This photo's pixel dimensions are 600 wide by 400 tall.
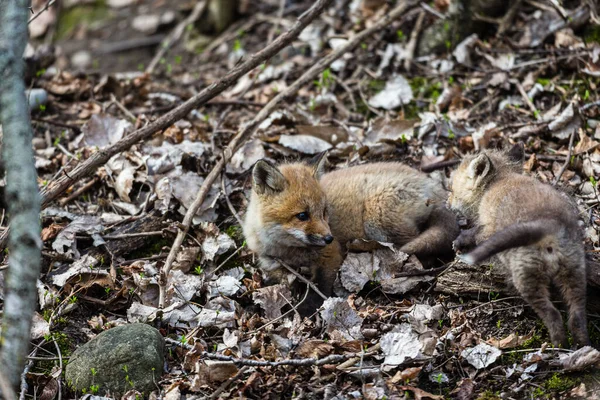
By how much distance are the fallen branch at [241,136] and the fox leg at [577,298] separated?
329 cm

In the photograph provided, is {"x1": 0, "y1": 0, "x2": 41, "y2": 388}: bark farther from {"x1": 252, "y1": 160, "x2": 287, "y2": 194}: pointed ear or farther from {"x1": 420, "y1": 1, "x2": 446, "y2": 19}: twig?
{"x1": 420, "y1": 1, "x2": 446, "y2": 19}: twig

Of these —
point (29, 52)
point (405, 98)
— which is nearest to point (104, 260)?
point (405, 98)

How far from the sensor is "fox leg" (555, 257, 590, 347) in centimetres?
431

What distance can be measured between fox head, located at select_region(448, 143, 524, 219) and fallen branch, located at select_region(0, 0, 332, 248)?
8.38 feet

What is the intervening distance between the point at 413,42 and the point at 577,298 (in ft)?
18.1

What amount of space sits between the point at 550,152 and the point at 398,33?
3311mm

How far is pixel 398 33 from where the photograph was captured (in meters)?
9.11

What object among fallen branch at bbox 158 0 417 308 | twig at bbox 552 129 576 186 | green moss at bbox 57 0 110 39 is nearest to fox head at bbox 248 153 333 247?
fallen branch at bbox 158 0 417 308

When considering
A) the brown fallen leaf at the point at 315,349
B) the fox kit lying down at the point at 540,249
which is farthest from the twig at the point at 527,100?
the brown fallen leaf at the point at 315,349

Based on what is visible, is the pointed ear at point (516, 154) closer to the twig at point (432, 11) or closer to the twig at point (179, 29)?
the twig at point (432, 11)

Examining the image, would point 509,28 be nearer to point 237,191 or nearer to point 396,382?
point 237,191

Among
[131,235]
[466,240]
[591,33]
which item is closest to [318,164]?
[466,240]

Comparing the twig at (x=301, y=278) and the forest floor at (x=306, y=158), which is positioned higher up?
the forest floor at (x=306, y=158)

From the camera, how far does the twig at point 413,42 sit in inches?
345
